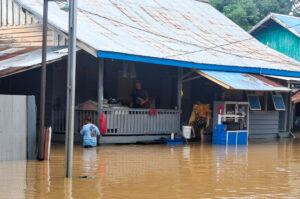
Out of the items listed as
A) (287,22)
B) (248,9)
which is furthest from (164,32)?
(248,9)

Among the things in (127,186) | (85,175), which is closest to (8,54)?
(85,175)

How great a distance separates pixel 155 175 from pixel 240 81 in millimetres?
9013

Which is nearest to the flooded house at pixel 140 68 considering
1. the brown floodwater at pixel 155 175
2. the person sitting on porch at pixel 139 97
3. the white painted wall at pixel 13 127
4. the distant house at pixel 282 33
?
the person sitting on porch at pixel 139 97

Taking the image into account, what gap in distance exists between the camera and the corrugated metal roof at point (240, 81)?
18.3 metres

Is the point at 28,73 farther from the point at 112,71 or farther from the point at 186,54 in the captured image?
the point at 186,54

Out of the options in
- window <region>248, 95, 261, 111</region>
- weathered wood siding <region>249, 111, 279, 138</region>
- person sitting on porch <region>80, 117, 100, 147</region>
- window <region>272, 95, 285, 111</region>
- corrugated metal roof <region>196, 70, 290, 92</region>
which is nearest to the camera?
person sitting on porch <region>80, 117, 100, 147</region>

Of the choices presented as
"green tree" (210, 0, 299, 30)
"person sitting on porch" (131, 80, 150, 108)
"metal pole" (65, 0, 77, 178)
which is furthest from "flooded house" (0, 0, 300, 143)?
"green tree" (210, 0, 299, 30)

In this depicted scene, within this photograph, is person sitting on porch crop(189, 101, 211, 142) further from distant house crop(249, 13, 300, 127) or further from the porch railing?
distant house crop(249, 13, 300, 127)

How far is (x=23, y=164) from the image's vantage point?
12.0 meters

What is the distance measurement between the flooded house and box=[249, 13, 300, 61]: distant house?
10006 millimetres

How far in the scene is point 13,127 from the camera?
12.5m

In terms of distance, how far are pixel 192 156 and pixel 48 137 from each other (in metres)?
4.07

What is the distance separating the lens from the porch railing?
17500 mm

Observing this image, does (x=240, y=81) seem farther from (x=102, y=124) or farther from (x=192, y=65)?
(x=102, y=124)
